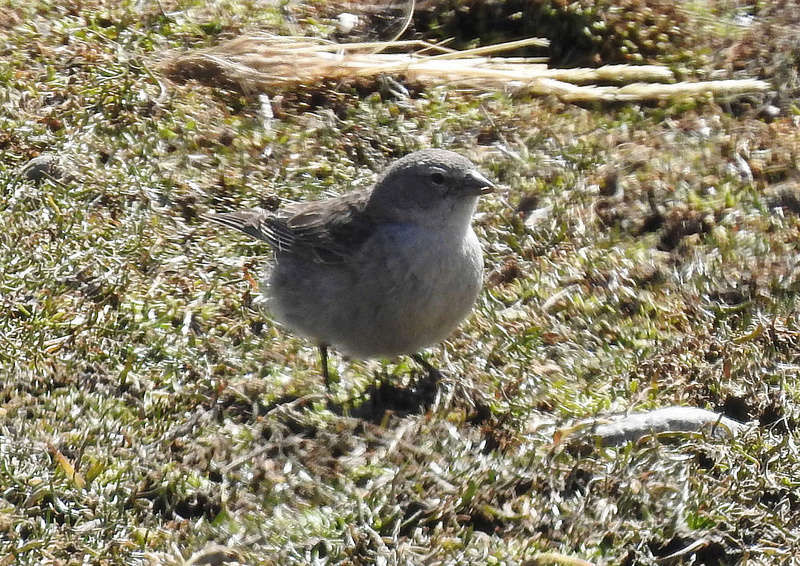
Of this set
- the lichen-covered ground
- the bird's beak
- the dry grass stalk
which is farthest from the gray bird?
the dry grass stalk

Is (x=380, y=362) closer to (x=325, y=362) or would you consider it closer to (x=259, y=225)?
(x=325, y=362)

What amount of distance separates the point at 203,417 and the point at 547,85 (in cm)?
386

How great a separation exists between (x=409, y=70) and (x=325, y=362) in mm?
2876

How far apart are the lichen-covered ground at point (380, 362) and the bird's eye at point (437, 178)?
0.89 metres

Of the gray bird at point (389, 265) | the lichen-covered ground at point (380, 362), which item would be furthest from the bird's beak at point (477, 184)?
the lichen-covered ground at point (380, 362)

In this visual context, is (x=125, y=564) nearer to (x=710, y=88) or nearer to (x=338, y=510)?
(x=338, y=510)

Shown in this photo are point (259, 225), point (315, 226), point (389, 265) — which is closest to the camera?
point (389, 265)

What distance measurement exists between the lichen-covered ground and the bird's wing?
1.06 ft

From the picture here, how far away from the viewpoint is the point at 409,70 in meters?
8.07

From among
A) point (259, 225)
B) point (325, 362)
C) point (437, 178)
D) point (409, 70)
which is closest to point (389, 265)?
point (437, 178)

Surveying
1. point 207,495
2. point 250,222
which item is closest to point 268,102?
point 250,222

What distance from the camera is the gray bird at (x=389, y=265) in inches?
220

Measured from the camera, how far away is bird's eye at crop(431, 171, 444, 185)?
5.86 meters

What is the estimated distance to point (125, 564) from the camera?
15.3 ft
